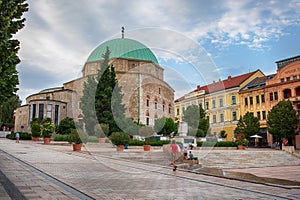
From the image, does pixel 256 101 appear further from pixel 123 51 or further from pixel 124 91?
pixel 123 51

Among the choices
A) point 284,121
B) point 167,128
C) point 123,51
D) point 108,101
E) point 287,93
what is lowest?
point 167,128

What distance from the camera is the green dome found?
1950 inches

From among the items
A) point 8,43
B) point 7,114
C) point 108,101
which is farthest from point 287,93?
point 7,114

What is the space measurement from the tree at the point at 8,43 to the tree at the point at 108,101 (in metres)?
24.2

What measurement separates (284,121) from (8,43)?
112 feet

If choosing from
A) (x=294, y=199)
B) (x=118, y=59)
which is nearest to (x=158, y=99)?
(x=118, y=59)

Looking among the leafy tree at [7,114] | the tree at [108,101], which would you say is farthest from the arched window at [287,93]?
the leafy tree at [7,114]

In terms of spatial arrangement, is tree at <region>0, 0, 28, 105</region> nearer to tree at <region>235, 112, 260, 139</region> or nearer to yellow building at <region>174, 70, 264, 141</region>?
tree at <region>235, 112, 260, 139</region>

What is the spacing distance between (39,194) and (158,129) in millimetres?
25584

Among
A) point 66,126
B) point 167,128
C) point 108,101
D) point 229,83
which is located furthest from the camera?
point 229,83

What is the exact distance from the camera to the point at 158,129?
32.0m

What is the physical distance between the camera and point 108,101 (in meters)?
35.5

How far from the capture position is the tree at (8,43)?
8.41 metres

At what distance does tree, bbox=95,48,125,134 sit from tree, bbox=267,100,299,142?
18431 mm
